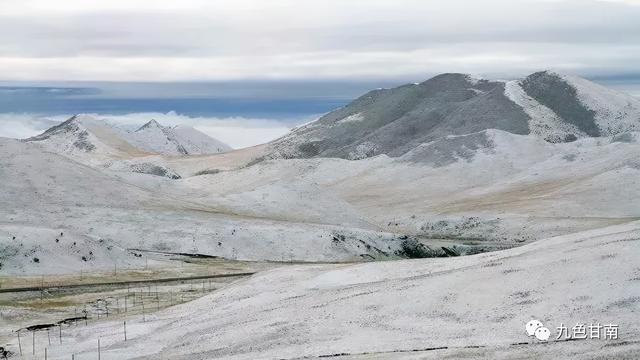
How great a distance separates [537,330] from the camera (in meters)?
58.5

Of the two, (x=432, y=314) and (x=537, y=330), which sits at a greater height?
(x=537, y=330)

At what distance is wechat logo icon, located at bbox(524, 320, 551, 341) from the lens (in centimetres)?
5746

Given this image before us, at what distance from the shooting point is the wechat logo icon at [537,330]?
57463 mm

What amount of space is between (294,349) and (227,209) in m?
125

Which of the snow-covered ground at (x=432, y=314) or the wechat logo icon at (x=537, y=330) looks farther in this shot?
the snow-covered ground at (x=432, y=314)

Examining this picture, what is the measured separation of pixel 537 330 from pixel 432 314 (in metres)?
11.0

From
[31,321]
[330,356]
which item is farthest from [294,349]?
[31,321]

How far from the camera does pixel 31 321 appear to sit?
8912 centimetres

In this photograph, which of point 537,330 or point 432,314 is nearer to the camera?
point 537,330

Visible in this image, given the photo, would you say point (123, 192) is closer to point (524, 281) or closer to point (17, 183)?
point (17, 183)

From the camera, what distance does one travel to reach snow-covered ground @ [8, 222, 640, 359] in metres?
59.5

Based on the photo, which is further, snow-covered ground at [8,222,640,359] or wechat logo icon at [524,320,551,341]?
snow-covered ground at [8,222,640,359]

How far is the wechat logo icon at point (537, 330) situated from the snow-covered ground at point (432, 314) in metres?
→ 0.59

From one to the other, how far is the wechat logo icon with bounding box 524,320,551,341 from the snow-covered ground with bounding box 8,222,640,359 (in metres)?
0.59
